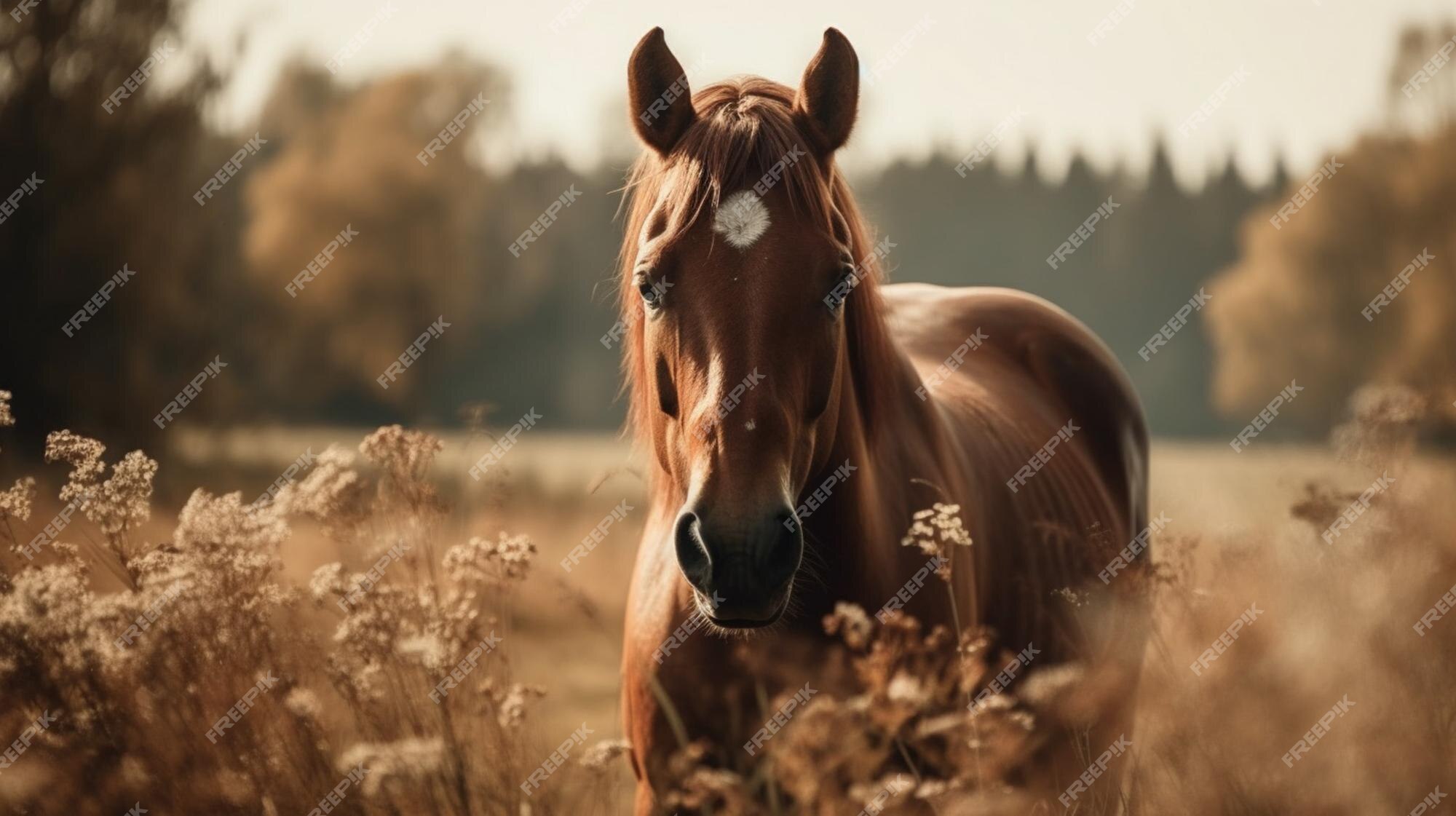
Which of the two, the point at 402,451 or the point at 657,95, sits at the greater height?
the point at 657,95

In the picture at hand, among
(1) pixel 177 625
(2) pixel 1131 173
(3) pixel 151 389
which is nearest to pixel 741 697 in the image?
(1) pixel 177 625

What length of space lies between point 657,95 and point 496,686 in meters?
1.59

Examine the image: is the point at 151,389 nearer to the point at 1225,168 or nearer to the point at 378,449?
the point at 378,449

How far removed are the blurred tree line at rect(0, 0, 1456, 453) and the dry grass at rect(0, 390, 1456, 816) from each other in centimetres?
126

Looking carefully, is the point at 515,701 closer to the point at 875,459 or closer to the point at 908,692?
the point at 908,692

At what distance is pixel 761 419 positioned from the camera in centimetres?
218

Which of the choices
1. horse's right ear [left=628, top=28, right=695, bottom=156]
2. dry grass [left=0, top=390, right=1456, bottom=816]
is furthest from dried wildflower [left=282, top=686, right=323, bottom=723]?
horse's right ear [left=628, top=28, right=695, bottom=156]

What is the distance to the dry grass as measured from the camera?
226cm

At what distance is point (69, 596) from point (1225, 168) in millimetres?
56384

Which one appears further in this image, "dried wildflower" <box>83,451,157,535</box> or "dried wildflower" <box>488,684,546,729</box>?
"dried wildflower" <box>83,451,157,535</box>

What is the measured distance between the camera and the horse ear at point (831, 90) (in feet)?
8.93

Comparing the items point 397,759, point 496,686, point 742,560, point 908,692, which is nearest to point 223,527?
point 496,686

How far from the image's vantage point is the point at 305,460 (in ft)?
10.5

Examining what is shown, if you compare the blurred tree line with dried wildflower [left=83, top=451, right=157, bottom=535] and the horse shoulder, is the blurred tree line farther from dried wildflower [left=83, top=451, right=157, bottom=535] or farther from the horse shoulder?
dried wildflower [left=83, top=451, right=157, bottom=535]
